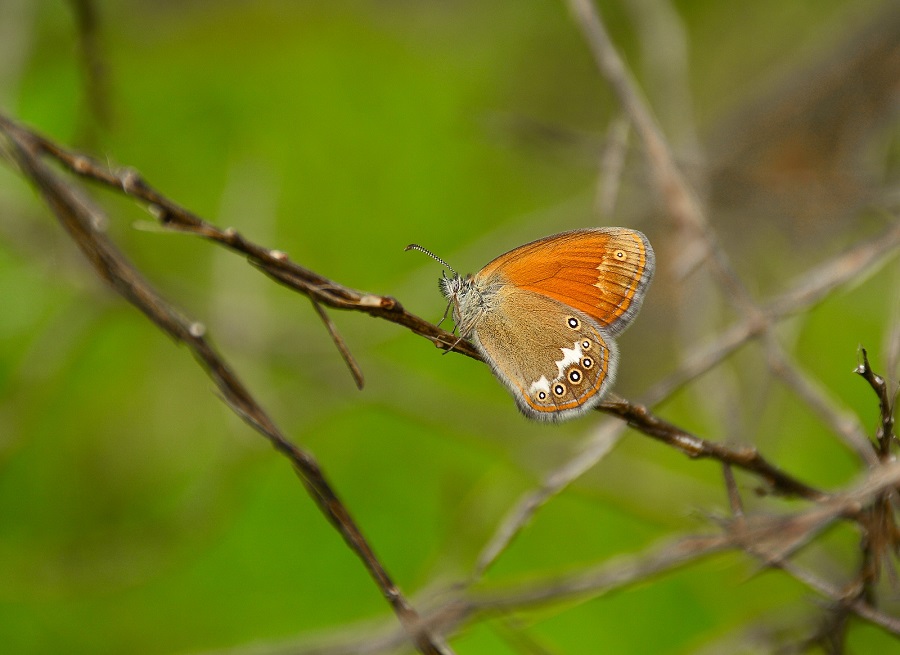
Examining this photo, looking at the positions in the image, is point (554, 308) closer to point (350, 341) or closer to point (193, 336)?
point (193, 336)

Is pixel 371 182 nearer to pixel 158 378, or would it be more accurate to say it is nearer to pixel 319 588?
pixel 158 378

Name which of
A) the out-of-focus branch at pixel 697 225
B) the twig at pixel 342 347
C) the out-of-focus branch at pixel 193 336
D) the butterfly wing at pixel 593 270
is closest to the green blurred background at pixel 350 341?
the out-of-focus branch at pixel 697 225

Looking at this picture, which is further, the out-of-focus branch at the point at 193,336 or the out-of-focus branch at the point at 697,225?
the out-of-focus branch at the point at 697,225

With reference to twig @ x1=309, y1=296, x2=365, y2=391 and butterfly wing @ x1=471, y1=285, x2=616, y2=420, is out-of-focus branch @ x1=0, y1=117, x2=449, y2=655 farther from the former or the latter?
butterfly wing @ x1=471, y1=285, x2=616, y2=420

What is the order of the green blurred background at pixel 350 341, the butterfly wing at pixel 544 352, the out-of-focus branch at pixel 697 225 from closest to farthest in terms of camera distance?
the butterfly wing at pixel 544 352 → the out-of-focus branch at pixel 697 225 → the green blurred background at pixel 350 341

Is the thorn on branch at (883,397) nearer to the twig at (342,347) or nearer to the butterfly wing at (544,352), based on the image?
the butterfly wing at (544,352)

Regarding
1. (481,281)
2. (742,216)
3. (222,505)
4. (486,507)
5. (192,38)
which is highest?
(192,38)

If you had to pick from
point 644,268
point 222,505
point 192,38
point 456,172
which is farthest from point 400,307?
point 192,38
